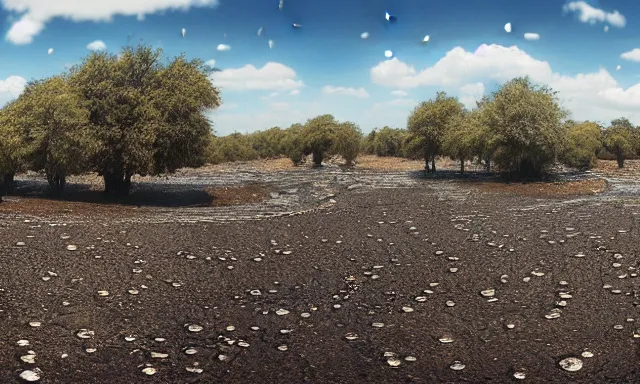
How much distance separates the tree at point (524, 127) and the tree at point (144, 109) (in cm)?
3650

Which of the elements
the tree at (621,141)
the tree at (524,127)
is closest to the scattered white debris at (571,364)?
the tree at (524,127)

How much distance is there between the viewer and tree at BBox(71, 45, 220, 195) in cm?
3747

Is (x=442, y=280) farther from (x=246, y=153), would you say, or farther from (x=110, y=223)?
(x=246, y=153)

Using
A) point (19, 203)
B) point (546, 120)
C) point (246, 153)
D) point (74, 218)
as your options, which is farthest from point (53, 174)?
point (246, 153)

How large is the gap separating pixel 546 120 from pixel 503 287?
172 feet

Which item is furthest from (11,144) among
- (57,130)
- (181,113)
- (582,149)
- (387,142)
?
(387,142)

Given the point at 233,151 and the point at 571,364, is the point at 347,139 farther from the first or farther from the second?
the point at 571,364

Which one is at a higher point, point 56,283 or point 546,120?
point 546,120

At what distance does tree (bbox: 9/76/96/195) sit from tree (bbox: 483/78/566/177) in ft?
150

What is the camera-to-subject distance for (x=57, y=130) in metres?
36.1

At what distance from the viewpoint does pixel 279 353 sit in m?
9.61

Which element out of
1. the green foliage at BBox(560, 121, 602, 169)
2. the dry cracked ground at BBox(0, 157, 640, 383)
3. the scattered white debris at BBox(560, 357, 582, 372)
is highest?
the green foliage at BBox(560, 121, 602, 169)

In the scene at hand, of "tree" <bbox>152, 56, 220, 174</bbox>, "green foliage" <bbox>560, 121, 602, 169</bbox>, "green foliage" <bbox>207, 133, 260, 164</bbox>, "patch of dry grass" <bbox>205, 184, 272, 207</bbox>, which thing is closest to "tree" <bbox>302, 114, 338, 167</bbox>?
"green foliage" <bbox>207, 133, 260, 164</bbox>

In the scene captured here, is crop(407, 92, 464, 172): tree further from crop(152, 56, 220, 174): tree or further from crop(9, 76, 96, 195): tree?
crop(9, 76, 96, 195): tree
